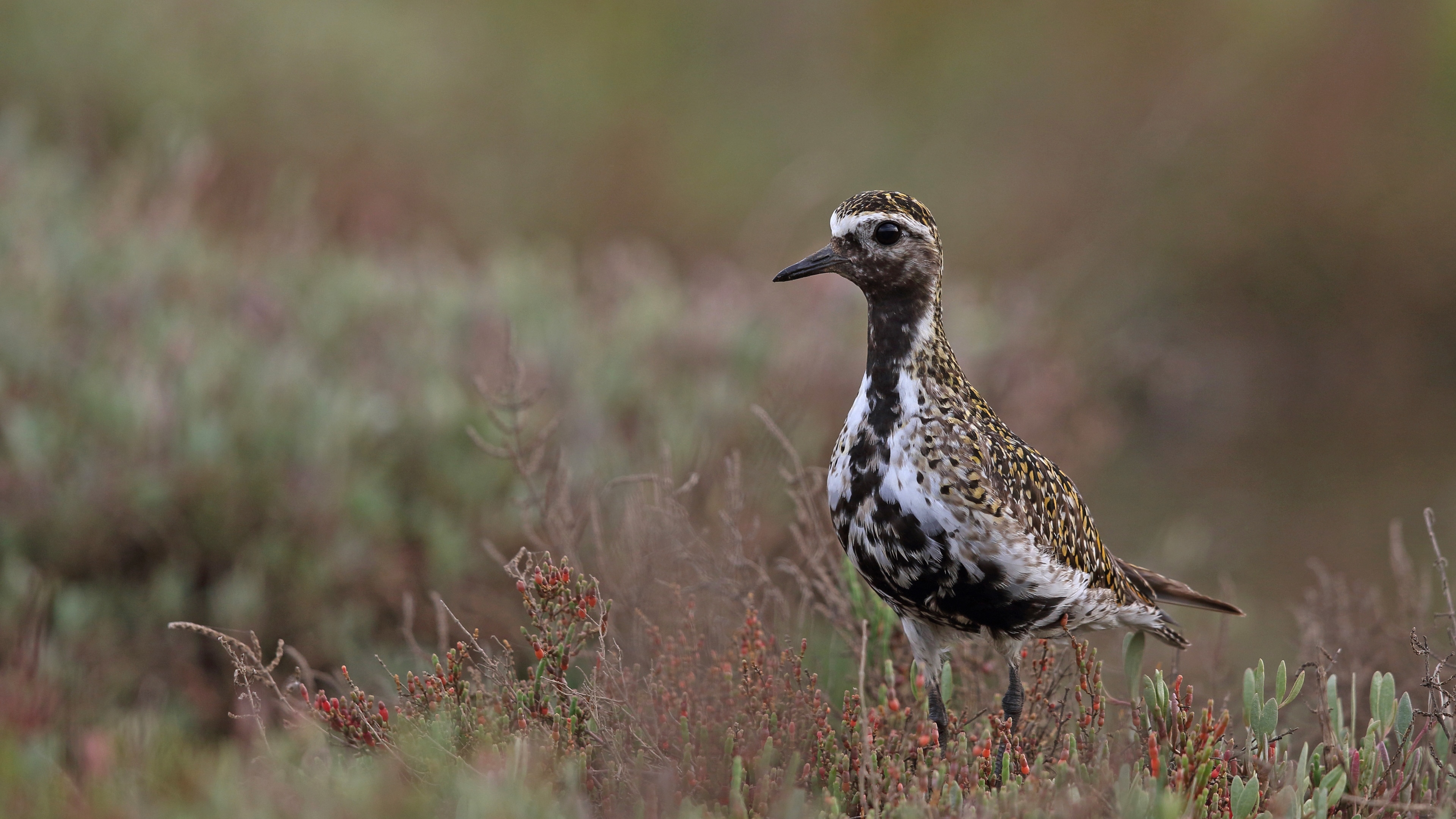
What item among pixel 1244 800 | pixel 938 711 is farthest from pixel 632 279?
pixel 1244 800

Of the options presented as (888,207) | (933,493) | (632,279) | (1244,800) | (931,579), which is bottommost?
(1244,800)

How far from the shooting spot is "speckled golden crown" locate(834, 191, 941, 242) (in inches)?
150

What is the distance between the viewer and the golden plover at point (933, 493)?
139 inches

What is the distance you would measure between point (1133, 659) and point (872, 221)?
1.68m

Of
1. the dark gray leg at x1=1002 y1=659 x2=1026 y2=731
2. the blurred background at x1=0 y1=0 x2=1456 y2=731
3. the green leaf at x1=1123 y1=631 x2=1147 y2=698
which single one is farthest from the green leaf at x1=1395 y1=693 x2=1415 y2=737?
the blurred background at x1=0 y1=0 x2=1456 y2=731

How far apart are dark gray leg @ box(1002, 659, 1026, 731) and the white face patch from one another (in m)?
1.33

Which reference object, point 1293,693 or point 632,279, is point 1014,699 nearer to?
point 1293,693

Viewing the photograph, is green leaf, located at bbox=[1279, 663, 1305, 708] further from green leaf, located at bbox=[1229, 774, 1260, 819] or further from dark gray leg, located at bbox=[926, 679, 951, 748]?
dark gray leg, located at bbox=[926, 679, 951, 748]

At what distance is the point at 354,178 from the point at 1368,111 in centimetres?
1224

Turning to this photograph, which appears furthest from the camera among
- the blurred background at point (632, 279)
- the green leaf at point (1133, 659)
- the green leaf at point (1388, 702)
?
the blurred background at point (632, 279)

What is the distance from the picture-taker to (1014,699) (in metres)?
3.78

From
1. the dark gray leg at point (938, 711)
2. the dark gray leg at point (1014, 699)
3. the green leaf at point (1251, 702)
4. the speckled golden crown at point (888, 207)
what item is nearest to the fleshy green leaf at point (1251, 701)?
the green leaf at point (1251, 702)

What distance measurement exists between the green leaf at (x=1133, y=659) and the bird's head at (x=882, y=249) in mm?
1387

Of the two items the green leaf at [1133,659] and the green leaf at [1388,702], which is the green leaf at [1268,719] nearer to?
the green leaf at [1388,702]
